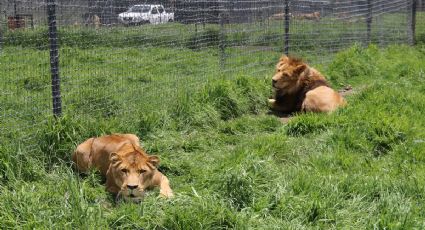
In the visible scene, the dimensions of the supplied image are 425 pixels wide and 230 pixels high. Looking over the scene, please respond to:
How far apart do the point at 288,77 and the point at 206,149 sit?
8.47ft

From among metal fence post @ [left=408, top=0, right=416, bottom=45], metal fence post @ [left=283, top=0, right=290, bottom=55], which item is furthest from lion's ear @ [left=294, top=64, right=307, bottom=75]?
metal fence post @ [left=408, top=0, right=416, bottom=45]

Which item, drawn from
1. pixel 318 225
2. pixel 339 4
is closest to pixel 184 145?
pixel 318 225


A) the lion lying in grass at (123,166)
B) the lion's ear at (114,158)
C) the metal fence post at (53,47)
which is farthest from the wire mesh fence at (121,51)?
the lion's ear at (114,158)

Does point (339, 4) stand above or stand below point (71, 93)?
above

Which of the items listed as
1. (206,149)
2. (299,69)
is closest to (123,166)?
(206,149)

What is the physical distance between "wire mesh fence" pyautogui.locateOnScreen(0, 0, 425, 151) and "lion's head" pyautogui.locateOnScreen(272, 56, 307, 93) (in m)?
0.93

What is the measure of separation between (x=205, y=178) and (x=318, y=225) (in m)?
1.27

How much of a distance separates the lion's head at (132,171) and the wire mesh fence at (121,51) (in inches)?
54.3

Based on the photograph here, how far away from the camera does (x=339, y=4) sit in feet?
46.0

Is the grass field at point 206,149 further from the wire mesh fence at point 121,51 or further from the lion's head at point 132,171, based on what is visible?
the lion's head at point 132,171

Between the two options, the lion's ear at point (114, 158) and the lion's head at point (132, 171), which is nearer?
the lion's head at point (132, 171)

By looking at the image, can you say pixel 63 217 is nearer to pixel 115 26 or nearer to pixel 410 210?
pixel 410 210

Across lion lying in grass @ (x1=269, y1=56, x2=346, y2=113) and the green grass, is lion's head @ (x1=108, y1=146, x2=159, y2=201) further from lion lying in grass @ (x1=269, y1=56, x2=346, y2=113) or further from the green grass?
lion lying in grass @ (x1=269, y1=56, x2=346, y2=113)

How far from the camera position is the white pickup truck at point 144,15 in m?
7.28
